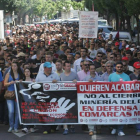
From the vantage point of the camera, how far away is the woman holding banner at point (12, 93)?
392 inches

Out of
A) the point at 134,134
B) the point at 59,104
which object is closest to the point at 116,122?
the point at 134,134

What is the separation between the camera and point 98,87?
9742 mm

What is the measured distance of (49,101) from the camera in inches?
390

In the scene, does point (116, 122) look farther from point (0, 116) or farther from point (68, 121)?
point (0, 116)

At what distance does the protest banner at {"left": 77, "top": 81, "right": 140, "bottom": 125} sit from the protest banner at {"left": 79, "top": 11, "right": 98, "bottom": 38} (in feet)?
27.7

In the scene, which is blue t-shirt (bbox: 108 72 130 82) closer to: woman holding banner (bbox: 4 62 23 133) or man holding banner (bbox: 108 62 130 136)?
man holding banner (bbox: 108 62 130 136)

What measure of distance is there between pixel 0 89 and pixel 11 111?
0.54m

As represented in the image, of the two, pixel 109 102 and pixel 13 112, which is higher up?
pixel 109 102

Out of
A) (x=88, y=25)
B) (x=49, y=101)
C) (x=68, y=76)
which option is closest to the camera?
(x=49, y=101)

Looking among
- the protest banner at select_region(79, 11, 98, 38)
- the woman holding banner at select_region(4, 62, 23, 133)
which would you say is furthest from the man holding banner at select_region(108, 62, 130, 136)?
the protest banner at select_region(79, 11, 98, 38)

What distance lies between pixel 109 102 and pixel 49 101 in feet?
4.19

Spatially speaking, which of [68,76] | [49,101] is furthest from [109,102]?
[49,101]

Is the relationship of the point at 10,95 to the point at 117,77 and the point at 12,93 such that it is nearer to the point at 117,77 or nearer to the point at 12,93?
the point at 12,93

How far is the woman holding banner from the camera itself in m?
9.96
